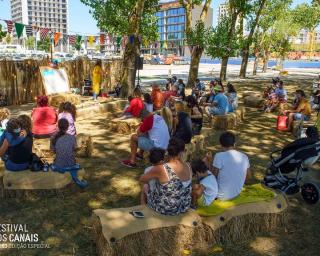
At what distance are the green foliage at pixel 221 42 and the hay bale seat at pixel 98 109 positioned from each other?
33.1ft

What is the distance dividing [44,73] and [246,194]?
11.9 metres

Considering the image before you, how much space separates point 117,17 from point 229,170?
81.1 ft

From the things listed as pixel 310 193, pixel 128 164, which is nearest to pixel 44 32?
pixel 128 164

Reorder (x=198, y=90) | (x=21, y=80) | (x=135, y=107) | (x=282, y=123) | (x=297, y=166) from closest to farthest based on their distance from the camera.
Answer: (x=297, y=166) → (x=135, y=107) → (x=282, y=123) → (x=21, y=80) → (x=198, y=90)

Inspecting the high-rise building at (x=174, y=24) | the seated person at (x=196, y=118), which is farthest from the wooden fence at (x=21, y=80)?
the high-rise building at (x=174, y=24)

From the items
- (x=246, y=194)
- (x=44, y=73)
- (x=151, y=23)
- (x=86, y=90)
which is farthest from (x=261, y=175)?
(x=151, y=23)

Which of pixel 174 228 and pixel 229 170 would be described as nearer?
pixel 174 228

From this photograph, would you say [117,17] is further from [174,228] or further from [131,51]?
[174,228]

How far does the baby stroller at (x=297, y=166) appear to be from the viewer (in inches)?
247

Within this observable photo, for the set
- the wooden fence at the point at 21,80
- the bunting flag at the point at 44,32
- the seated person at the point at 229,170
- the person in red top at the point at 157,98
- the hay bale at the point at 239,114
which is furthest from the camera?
the bunting flag at the point at 44,32

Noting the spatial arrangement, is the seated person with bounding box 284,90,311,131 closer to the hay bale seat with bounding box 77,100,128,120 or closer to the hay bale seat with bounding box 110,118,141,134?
the hay bale seat with bounding box 110,118,141,134

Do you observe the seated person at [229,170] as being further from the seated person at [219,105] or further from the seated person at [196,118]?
the seated person at [219,105]

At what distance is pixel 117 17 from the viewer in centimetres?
2784

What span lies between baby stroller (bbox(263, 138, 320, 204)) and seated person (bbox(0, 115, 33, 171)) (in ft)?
13.8
